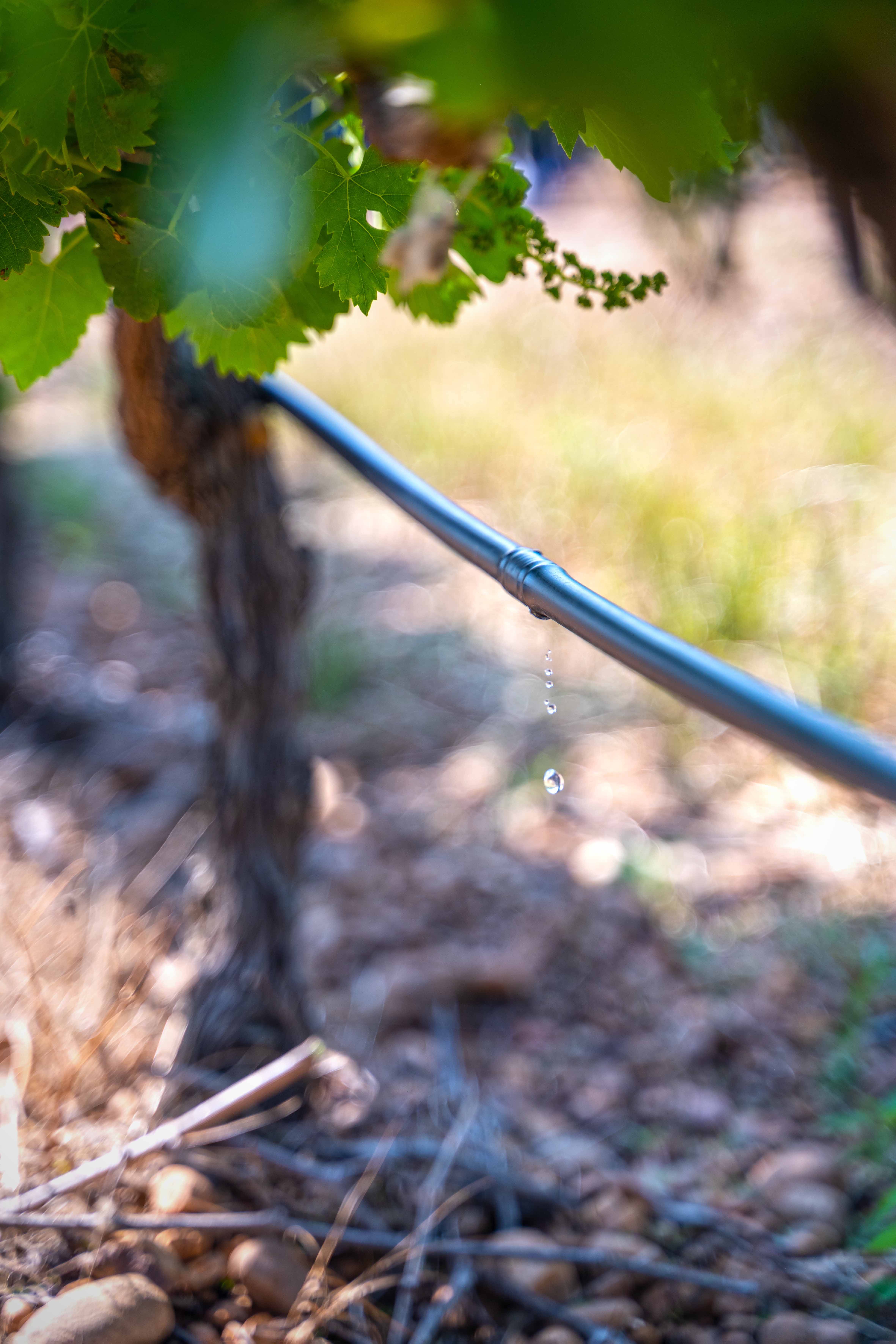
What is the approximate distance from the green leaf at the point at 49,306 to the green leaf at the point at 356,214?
0.20 m

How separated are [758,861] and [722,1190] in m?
0.83

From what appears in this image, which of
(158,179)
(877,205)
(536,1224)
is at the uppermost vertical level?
(158,179)

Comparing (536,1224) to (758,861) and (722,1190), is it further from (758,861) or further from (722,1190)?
(758,861)

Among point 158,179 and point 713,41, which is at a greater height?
point 158,179

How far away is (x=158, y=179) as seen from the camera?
0.62 metres

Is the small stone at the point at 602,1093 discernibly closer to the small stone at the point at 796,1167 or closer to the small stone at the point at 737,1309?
the small stone at the point at 796,1167

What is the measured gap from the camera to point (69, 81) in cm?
53

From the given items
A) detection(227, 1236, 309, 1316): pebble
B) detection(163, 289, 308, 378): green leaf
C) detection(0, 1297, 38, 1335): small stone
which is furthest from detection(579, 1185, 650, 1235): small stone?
detection(163, 289, 308, 378): green leaf

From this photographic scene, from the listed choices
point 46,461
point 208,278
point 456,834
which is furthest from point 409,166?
point 46,461

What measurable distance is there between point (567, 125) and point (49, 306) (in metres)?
0.43

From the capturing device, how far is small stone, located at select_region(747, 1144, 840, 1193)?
1.30 metres

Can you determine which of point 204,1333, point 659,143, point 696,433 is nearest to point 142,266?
point 659,143

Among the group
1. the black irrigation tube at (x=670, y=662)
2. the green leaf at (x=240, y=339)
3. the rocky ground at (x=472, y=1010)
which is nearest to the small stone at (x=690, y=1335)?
the rocky ground at (x=472, y=1010)

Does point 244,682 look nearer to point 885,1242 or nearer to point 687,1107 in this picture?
point 687,1107
